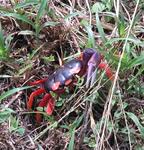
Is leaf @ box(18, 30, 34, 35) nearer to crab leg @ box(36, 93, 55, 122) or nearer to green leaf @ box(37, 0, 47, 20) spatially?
green leaf @ box(37, 0, 47, 20)

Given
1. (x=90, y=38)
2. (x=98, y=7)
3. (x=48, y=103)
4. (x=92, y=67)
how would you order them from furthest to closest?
(x=98, y=7) < (x=90, y=38) < (x=48, y=103) < (x=92, y=67)

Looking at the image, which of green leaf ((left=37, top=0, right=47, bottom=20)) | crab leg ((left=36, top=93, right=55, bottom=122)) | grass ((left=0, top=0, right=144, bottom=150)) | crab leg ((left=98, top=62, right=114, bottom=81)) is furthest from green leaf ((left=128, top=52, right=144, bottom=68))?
green leaf ((left=37, top=0, right=47, bottom=20))

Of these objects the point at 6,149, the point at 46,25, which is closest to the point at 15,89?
the point at 6,149

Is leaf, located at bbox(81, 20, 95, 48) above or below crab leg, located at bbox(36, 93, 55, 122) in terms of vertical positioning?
above

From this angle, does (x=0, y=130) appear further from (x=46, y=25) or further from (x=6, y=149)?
(x=46, y=25)

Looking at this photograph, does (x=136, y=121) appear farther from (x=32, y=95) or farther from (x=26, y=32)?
(x=26, y=32)

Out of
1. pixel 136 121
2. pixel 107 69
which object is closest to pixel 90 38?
pixel 107 69
